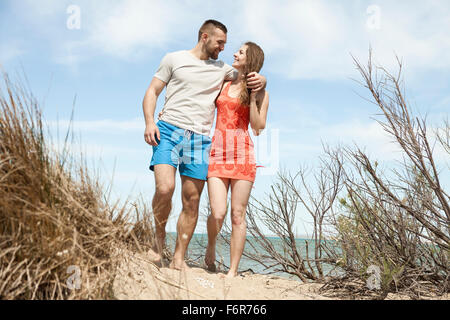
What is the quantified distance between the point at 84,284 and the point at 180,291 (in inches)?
27.8

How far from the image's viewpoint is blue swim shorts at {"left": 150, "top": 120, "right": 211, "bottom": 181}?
138 inches

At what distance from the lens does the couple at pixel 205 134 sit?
138 inches

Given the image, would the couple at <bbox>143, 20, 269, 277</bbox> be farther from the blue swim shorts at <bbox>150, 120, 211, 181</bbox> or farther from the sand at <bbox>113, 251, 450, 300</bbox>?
the sand at <bbox>113, 251, 450, 300</bbox>

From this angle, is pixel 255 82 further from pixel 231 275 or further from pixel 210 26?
pixel 231 275

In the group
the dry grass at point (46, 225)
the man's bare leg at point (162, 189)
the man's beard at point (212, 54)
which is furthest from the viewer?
the man's beard at point (212, 54)

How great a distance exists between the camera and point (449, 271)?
13.3 feet

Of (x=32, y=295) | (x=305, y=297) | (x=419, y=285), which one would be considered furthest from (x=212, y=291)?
(x=419, y=285)

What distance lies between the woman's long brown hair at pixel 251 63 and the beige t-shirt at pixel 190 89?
254 mm

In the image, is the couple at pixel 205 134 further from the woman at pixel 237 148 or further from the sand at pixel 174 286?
the sand at pixel 174 286

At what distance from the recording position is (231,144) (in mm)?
3600

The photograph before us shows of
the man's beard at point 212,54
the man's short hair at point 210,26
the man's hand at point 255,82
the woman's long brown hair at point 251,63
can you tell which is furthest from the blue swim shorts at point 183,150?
the man's short hair at point 210,26

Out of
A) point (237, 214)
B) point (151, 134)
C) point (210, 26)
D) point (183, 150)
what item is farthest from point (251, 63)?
point (237, 214)

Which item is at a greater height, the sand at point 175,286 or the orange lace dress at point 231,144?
the orange lace dress at point 231,144
